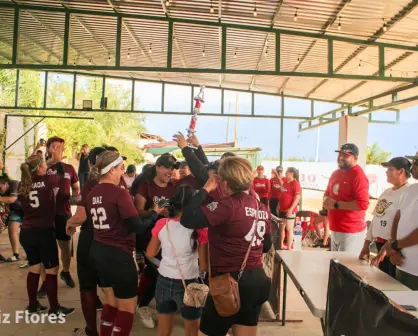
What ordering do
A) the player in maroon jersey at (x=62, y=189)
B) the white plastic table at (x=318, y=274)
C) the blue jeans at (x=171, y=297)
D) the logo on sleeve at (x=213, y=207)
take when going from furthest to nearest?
the player in maroon jersey at (x=62, y=189)
the blue jeans at (x=171, y=297)
the white plastic table at (x=318, y=274)
the logo on sleeve at (x=213, y=207)

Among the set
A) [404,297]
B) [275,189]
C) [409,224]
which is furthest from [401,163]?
[275,189]

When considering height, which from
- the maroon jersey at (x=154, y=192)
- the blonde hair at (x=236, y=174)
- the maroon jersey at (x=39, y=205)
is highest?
the blonde hair at (x=236, y=174)

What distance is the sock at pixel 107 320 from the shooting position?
301 centimetres

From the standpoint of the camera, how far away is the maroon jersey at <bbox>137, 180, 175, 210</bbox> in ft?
12.3

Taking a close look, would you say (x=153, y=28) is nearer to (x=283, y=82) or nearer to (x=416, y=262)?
(x=283, y=82)

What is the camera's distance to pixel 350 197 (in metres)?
4.20

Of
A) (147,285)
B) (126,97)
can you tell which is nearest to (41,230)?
(147,285)

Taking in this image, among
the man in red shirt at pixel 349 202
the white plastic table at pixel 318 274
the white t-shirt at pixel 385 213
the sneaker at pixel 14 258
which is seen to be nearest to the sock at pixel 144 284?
the white plastic table at pixel 318 274

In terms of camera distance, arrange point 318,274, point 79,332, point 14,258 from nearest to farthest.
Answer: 1. point 318,274
2. point 79,332
3. point 14,258

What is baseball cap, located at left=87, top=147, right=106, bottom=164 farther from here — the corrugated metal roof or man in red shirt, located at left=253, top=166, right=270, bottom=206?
man in red shirt, located at left=253, top=166, right=270, bottom=206

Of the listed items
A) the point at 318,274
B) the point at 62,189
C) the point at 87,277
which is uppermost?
A: the point at 62,189

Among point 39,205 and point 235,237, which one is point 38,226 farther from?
point 235,237

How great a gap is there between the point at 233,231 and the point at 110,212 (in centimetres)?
105

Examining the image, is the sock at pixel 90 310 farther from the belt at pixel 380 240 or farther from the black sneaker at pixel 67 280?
the belt at pixel 380 240
